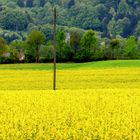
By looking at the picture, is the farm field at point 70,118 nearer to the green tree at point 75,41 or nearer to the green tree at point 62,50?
the green tree at point 62,50

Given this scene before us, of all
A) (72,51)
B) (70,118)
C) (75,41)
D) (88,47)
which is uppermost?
(75,41)

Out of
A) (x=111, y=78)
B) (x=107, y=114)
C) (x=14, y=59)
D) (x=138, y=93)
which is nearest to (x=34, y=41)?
(x=14, y=59)

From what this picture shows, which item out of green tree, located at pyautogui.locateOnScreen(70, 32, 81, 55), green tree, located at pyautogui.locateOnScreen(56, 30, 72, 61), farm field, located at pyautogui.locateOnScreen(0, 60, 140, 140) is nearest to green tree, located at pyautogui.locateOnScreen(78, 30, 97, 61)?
green tree, located at pyautogui.locateOnScreen(56, 30, 72, 61)

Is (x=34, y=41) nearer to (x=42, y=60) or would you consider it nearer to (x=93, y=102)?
(x=42, y=60)

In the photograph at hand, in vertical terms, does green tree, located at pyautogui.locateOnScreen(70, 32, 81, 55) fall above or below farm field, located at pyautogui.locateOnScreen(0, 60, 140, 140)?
above

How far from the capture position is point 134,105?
19.9m

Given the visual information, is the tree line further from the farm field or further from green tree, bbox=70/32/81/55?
the farm field

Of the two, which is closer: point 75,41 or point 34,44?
point 34,44

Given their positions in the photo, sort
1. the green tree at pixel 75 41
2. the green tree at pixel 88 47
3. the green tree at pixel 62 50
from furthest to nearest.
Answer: the green tree at pixel 75 41 < the green tree at pixel 88 47 < the green tree at pixel 62 50

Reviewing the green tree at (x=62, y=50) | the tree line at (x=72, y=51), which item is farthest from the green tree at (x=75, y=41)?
the green tree at (x=62, y=50)

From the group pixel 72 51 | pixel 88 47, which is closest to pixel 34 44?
pixel 72 51

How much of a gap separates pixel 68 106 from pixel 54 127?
4.10m

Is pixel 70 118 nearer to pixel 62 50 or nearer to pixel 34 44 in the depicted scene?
pixel 62 50

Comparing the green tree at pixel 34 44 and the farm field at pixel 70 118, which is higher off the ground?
the green tree at pixel 34 44
